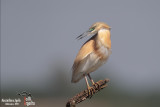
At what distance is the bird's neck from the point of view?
25.9 ft

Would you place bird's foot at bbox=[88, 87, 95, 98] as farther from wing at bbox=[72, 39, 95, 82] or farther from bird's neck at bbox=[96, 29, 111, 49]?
bird's neck at bbox=[96, 29, 111, 49]

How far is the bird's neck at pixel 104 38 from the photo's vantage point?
7906mm

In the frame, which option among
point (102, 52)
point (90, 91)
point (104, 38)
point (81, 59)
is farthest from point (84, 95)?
point (104, 38)

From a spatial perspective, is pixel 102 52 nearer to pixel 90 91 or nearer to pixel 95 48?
pixel 95 48

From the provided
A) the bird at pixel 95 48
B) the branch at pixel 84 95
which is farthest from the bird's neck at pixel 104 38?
the branch at pixel 84 95

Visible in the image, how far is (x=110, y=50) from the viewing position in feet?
26.5

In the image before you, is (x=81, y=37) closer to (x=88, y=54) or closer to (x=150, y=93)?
(x=88, y=54)

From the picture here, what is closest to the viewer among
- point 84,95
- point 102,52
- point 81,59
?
point 84,95

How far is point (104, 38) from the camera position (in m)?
7.96

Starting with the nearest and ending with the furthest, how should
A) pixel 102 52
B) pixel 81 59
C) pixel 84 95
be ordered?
pixel 84 95, pixel 102 52, pixel 81 59

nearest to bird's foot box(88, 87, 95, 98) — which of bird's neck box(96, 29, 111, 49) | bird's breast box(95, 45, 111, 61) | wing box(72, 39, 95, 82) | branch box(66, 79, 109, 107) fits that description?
branch box(66, 79, 109, 107)

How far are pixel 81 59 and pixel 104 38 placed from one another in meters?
0.63

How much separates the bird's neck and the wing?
153 mm

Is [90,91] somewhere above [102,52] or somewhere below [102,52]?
below
